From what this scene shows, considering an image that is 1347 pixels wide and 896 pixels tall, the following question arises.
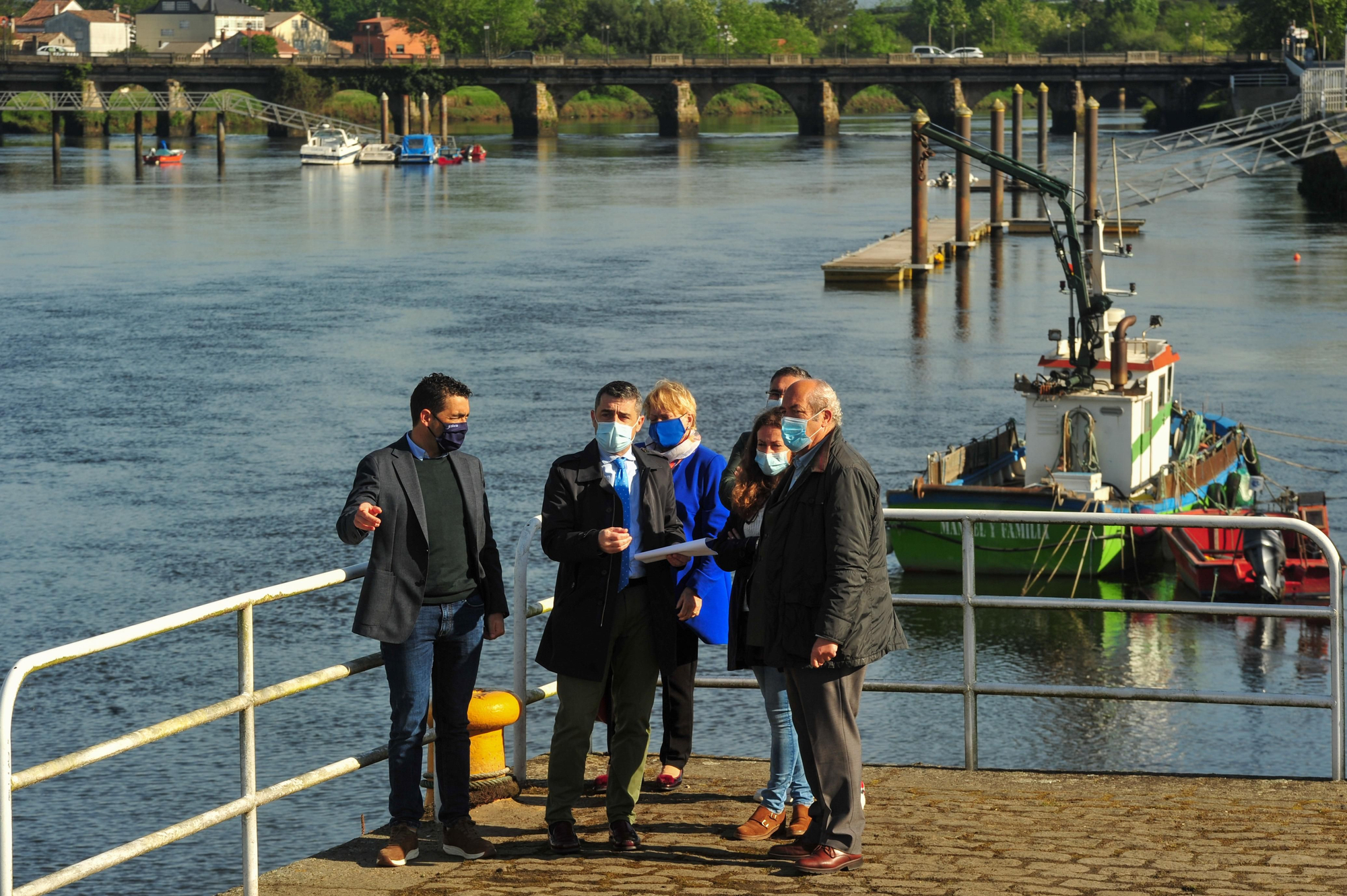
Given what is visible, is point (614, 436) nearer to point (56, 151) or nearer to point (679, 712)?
point (679, 712)

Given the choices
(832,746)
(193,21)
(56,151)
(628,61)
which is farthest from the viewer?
(193,21)

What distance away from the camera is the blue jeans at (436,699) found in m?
6.88

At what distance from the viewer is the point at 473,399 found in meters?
34.1

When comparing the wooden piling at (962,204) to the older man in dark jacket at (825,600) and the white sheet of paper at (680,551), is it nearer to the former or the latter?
the white sheet of paper at (680,551)

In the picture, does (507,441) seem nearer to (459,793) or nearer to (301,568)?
(301,568)

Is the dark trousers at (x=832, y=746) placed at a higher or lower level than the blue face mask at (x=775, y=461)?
lower

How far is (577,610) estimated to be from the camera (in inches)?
275

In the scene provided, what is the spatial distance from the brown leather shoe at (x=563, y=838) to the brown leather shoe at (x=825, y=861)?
876mm

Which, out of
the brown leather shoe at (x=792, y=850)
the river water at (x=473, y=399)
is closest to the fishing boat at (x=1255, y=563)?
the river water at (x=473, y=399)

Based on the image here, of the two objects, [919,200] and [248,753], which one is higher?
[919,200]

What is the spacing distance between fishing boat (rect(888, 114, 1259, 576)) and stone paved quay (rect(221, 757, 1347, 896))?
46.6ft

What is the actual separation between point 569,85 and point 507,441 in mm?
103844

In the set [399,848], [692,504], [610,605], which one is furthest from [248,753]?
[692,504]

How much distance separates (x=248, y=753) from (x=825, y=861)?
2106 millimetres
